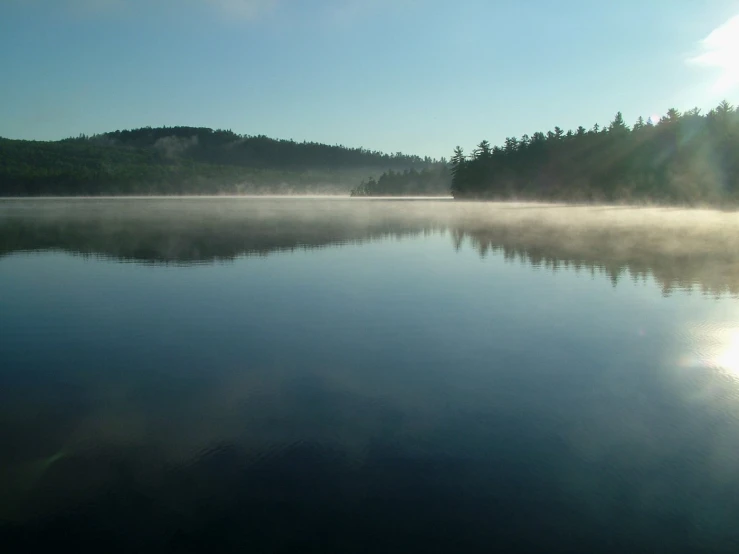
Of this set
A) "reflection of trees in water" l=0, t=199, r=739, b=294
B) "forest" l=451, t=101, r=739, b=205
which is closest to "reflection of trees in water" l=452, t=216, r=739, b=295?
"reflection of trees in water" l=0, t=199, r=739, b=294

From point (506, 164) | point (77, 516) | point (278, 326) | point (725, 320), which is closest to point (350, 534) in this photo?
point (77, 516)

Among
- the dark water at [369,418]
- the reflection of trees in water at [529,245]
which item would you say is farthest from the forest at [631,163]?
the dark water at [369,418]

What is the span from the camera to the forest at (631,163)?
85188 millimetres

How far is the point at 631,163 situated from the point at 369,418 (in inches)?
4017

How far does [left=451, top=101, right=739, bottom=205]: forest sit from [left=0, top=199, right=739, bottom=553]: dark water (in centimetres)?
7712

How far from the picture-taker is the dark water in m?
6.02

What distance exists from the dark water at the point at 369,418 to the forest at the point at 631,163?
253 feet

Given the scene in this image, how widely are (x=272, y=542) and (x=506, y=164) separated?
14201cm

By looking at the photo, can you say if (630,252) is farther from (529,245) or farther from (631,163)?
(631,163)

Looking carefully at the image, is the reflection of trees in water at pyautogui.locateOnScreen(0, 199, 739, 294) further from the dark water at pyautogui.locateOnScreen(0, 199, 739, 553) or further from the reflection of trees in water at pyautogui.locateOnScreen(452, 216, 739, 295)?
the dark water at pyautogui.locateOnScreen(0, 199, 739, 553)

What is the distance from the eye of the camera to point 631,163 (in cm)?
9912

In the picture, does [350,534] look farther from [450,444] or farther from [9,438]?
[9,438]

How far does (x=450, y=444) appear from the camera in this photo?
25.4ft

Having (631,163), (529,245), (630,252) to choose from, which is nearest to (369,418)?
(630,252)
